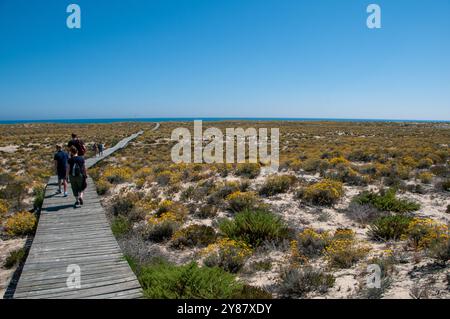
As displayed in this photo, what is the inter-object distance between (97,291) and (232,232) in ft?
11.2

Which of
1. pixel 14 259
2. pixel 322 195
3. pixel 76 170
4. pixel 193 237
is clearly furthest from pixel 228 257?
pixel 322 195

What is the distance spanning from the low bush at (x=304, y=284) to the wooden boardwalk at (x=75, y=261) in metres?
2.25

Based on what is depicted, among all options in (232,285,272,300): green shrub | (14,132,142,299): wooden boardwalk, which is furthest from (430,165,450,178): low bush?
(14,132,142,299): wooden boardwalk

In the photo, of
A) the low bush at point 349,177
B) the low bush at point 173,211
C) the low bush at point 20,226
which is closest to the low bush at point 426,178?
the low bush at point 349,177

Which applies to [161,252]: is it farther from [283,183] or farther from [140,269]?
[283,183]

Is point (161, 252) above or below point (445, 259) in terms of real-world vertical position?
below

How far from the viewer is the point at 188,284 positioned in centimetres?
422

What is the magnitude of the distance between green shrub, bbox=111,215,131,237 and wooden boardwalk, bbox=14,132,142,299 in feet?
1.32

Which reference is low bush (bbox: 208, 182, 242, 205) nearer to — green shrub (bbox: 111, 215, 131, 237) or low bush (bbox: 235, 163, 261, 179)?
low bush (bbox: 235, 163, 261, 179)

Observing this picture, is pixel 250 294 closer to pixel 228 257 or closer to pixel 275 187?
pixel 228 257

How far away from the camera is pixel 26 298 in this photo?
396 cm

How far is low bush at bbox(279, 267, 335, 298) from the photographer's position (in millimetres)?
4609

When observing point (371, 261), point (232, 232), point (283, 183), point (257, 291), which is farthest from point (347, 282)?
point (283, 183)
